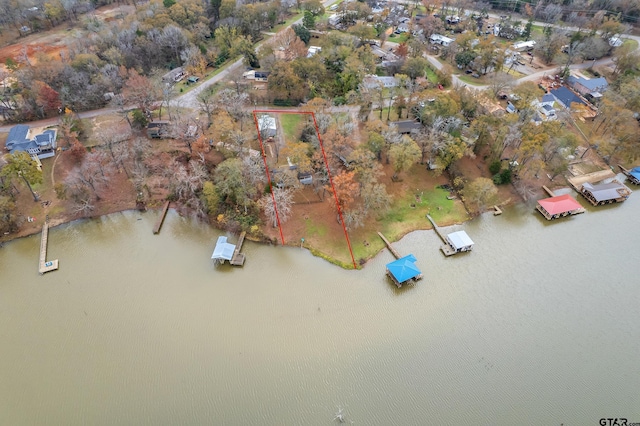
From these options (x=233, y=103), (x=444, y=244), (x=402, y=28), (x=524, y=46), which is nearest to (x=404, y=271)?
(x=444, y=244)

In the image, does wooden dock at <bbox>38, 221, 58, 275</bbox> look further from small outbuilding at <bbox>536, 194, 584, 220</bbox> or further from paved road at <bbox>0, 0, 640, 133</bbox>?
small outbuilding at <bbox>536, 194, 584, 220</bbox>

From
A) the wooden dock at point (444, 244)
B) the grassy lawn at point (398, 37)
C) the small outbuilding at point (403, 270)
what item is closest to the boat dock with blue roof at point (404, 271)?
the small outbuilding at point (403, 270)

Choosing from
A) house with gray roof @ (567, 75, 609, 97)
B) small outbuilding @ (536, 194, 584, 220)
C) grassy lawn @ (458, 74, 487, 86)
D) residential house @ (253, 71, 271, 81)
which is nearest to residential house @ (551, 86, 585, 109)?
house with gray roof @ (567, 75, 609, 97)

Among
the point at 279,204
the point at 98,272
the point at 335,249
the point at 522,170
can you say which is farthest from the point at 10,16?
the point at 522,170

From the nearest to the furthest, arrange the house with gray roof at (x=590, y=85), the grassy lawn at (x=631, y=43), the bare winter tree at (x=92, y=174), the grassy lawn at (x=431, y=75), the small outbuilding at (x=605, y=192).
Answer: the bare winter tree at (x=92, y=174) → the small outbuilding at (x=605, y=192) → the house with gray roof at (x=590, y=85) → the grassy lawn at (x=431, y=75) → the grassy lawn at (x=631, y=43)

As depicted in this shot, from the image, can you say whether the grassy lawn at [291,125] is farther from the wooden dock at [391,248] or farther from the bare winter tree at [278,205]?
the wooden dock at [391,248]
